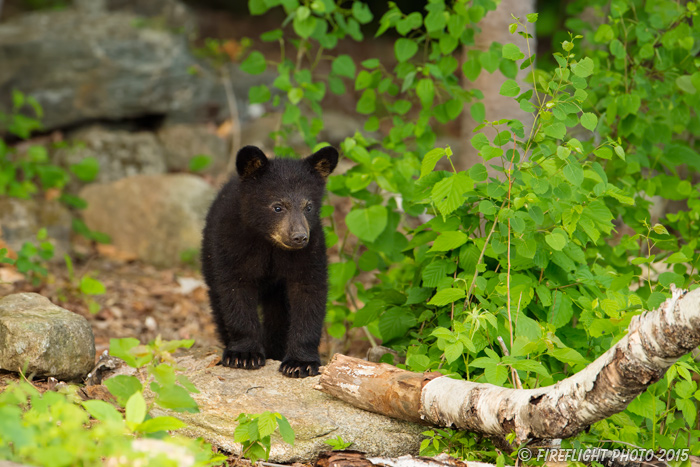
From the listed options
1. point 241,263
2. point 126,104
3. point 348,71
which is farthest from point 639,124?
point 126,104

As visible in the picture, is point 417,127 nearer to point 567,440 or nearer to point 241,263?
point 241,263

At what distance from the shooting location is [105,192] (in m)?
8.38

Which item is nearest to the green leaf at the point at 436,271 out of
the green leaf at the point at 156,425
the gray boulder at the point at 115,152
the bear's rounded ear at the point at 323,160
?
the bear's rounded ear at the point at 323,160

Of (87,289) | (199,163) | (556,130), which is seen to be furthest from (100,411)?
(199,163)

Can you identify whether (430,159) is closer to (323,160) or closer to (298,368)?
(323,160)

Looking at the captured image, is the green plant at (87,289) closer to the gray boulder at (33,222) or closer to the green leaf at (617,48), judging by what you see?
the gray boulder at (33,222)

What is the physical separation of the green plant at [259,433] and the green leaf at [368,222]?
5.00 ft

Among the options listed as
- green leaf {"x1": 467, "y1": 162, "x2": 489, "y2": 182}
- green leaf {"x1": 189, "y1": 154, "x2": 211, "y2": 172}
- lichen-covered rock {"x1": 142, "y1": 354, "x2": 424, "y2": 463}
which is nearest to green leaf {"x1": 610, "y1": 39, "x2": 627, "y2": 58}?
green leaf {"x1": 467, "y1": 162, "x2": 489, "y2": 182}

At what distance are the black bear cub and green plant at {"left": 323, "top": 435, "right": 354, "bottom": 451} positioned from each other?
75cm

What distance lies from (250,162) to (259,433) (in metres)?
1.86

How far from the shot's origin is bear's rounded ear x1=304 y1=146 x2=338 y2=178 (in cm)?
461

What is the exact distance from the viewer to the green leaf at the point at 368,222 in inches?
178

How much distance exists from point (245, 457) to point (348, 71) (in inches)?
112

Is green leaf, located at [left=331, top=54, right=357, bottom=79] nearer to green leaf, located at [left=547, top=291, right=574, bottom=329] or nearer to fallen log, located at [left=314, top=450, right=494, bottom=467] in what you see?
green leaf, located at [left=547, top=291, right=574, bottom=329]
